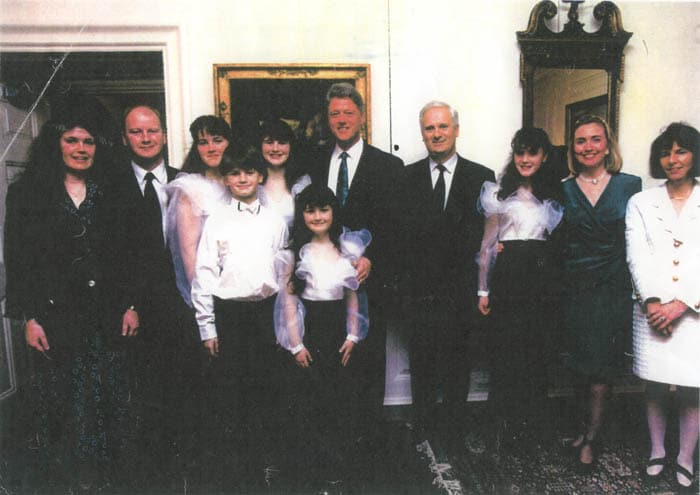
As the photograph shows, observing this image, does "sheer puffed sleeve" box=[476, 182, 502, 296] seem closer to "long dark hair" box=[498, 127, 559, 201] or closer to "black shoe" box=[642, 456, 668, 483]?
"long dark hair" box=[498, 127, 559, 201]

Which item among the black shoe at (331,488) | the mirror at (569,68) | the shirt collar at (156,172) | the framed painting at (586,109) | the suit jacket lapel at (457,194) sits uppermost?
the mirror at (569,68)

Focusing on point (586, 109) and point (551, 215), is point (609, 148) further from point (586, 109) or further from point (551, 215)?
point (551, 215)

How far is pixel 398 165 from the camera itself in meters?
2.35

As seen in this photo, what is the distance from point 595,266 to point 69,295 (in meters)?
2.30

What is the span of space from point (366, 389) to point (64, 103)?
1.91 metres

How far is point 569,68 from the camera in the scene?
2400 mm

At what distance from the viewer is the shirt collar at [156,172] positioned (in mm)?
2230

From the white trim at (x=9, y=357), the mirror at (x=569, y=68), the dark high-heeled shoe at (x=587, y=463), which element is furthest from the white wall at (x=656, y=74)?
the white trim at (x=9, y=357)

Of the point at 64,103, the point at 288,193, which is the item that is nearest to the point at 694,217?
the point at 288,193

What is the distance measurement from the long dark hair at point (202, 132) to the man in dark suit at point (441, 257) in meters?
0.85

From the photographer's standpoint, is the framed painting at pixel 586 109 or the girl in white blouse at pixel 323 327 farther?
the framed painting at pixel 586 109

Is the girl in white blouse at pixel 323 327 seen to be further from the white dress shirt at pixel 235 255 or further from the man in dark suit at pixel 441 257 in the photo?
the man in dark suit at pixel 441 257

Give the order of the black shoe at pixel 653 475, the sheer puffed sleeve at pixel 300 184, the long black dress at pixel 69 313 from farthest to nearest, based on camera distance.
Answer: the sheer puffed sleeve at pixel 300 184 < the black shoe at pixel 653 475 < the long black dress at pixel 69 313

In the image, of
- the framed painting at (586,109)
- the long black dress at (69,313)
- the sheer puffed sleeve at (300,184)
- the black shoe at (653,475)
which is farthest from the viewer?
the framed painting at (586,109)
